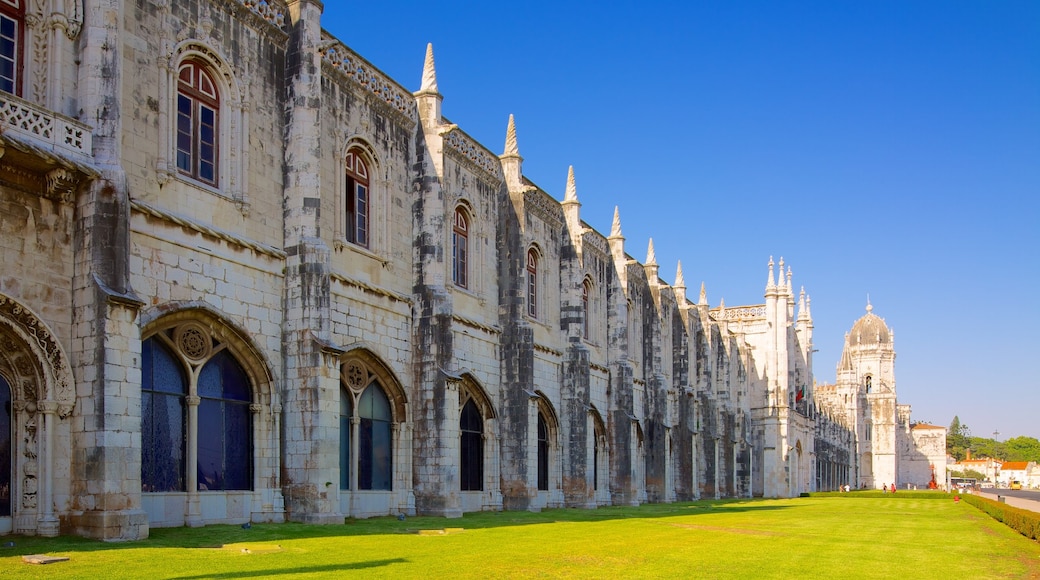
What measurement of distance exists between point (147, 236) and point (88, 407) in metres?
3.51

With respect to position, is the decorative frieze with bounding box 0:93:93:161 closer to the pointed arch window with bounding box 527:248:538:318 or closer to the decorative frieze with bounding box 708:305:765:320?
the pointed arch window with bounding box 527:248:538:318

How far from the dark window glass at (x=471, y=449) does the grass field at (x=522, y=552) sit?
171 inches

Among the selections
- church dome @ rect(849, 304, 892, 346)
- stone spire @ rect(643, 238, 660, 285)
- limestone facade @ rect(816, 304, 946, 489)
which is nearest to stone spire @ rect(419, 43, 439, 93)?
stone spire @ rect(643, 238, 660, 285)

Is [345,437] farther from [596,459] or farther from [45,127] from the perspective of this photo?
[596,459]

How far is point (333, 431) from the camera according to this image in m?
19.5

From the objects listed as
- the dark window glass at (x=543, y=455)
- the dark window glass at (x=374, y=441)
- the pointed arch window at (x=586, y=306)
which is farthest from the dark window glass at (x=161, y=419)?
the pointed arch window at (x=586, y=306)

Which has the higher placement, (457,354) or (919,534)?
(457,354)

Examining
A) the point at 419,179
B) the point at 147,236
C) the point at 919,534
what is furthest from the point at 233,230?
the point at 919,534

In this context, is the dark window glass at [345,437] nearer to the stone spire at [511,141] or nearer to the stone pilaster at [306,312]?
the stone pilaster at [306,312]

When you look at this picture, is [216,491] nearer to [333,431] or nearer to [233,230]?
[333,431]

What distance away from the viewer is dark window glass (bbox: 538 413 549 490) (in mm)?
32625

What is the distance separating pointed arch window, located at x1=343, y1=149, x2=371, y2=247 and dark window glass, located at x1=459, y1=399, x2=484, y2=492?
6793 mm

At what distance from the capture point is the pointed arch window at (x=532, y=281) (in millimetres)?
33219

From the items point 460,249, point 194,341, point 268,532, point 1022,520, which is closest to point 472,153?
point 460,249
